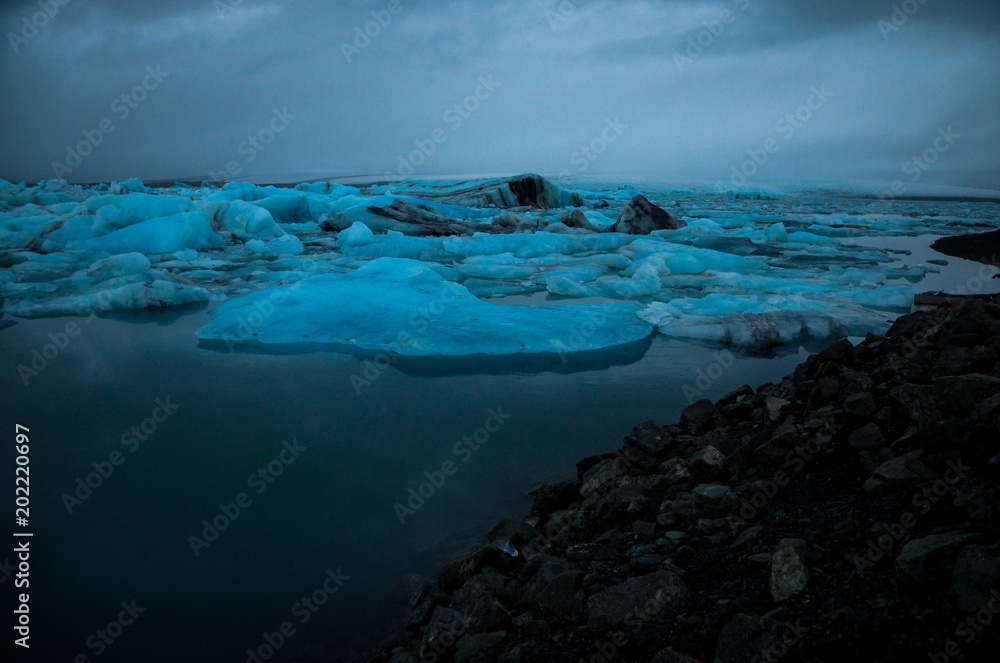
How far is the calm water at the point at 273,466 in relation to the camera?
7.70ft

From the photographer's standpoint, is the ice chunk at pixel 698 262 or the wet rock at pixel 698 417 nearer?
the wet rock at pixel 698 417

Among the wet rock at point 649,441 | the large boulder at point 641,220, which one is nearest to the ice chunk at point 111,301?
the wet rock at point 649,441

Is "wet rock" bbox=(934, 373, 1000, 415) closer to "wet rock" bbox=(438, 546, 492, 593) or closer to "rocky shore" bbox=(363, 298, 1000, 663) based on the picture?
"rocky shore" bbox=(363, 298, 1000, 663)

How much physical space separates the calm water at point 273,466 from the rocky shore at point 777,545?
465 mm

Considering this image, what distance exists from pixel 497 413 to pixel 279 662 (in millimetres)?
2456

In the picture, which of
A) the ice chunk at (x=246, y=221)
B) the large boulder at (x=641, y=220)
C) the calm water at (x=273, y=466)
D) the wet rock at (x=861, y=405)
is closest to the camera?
the calm water at (x=273, y=466)

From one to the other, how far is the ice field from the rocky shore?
9.70 feet

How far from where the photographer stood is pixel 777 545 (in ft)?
6.56

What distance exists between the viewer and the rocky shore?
155 centimetres

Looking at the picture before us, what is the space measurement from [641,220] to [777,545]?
1524 centimetres

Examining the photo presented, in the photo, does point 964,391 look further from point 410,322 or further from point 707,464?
point 410,322

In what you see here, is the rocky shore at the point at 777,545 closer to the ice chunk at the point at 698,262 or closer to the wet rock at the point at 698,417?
the wet rock at the point at 698,417

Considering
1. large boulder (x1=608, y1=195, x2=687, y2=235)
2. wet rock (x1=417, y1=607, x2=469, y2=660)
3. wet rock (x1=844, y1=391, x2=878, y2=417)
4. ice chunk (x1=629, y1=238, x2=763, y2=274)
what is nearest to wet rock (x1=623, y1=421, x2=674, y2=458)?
wet rock (x1=844, y1=391, x2=878, y2=417)

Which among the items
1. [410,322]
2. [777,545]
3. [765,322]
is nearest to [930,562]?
[777,545]
